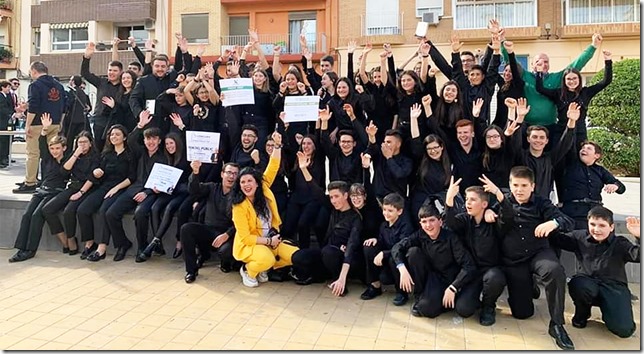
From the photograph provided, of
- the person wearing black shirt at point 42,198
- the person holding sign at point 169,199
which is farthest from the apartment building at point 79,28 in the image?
the person holding sign at point 169,199

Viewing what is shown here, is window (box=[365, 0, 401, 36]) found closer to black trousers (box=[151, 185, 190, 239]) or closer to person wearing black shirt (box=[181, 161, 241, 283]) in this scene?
black trousers (box=[151, 185, 190, 239])

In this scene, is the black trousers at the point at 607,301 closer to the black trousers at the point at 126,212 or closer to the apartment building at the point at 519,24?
the black trousers at the point at 126,212

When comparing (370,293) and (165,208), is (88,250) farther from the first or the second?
(370,293)

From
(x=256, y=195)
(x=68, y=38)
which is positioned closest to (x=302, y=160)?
(x=256, y=195)

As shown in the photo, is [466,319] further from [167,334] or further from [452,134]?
[167,334]

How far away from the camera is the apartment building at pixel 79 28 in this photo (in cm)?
2661

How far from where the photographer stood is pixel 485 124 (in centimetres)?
566

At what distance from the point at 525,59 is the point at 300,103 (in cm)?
1811

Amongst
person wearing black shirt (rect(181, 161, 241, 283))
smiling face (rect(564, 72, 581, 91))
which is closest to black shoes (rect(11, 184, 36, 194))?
person wearing black shirt (rect(181, 161, 241, 283))

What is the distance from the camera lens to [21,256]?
249 inches

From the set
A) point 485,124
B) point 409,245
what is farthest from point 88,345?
point 485,124

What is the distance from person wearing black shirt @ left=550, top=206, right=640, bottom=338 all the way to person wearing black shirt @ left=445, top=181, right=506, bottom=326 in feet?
2.18

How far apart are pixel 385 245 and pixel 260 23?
22.5m

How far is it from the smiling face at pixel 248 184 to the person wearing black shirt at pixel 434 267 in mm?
1718
